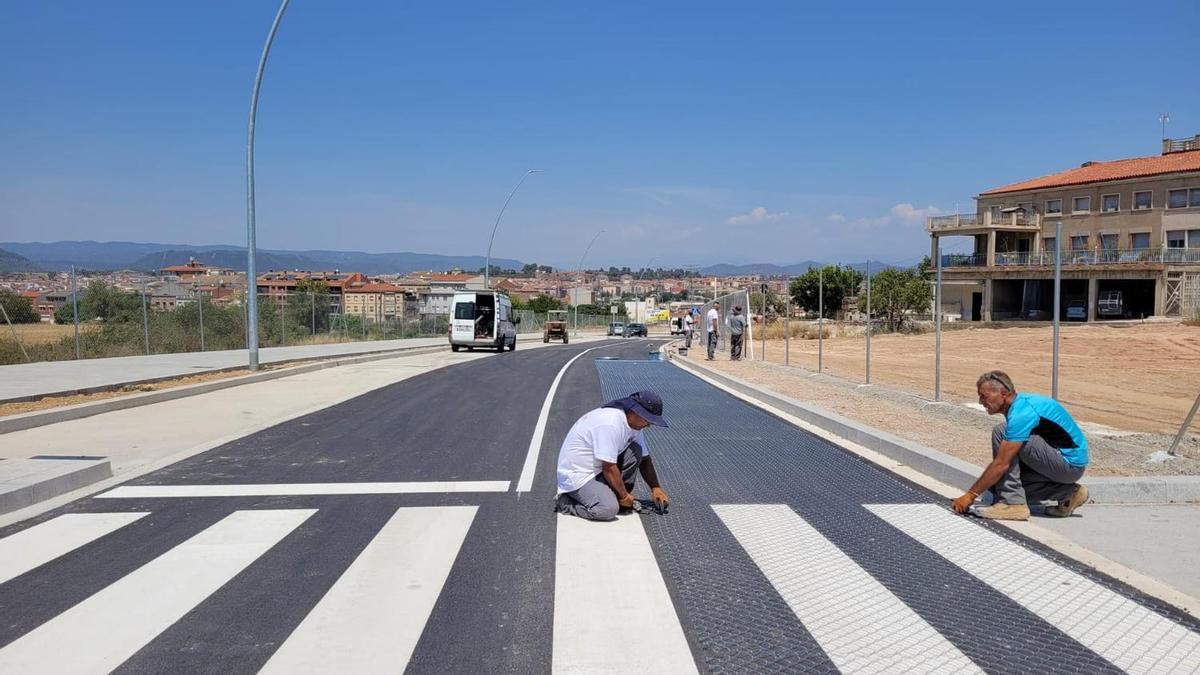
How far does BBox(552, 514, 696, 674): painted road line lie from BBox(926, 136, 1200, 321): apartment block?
4438 centimetres

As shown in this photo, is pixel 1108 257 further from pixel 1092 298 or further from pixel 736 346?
pixel 736 346

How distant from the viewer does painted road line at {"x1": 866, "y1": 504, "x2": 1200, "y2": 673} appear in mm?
4562

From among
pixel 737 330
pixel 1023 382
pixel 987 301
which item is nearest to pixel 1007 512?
pixel 1023 382

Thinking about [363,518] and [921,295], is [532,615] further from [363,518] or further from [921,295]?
[921,295]

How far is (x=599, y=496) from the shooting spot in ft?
23.1

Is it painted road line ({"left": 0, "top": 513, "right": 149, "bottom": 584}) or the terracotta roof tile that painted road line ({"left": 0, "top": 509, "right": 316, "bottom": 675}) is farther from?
the terracotta roof tile

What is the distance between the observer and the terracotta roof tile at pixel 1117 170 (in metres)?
52.4

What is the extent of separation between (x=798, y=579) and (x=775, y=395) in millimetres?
10217

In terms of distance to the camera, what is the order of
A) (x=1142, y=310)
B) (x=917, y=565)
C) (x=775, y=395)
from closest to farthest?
Result: (x=917, y=565) → (x=775, y=395) → (x=1142, y=310)

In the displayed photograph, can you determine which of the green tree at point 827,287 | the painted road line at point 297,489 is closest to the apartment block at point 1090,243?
the green tree at point 827,287

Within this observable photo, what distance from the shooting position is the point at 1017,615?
5117 millimetres

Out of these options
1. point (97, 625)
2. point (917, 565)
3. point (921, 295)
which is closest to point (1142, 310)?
point (921, 295)

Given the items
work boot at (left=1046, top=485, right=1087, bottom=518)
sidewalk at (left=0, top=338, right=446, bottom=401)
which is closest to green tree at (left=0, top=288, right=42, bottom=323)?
sidewalk at (left=0, top=338, right=446, bottom=401)

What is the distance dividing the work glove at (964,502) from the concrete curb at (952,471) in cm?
97
